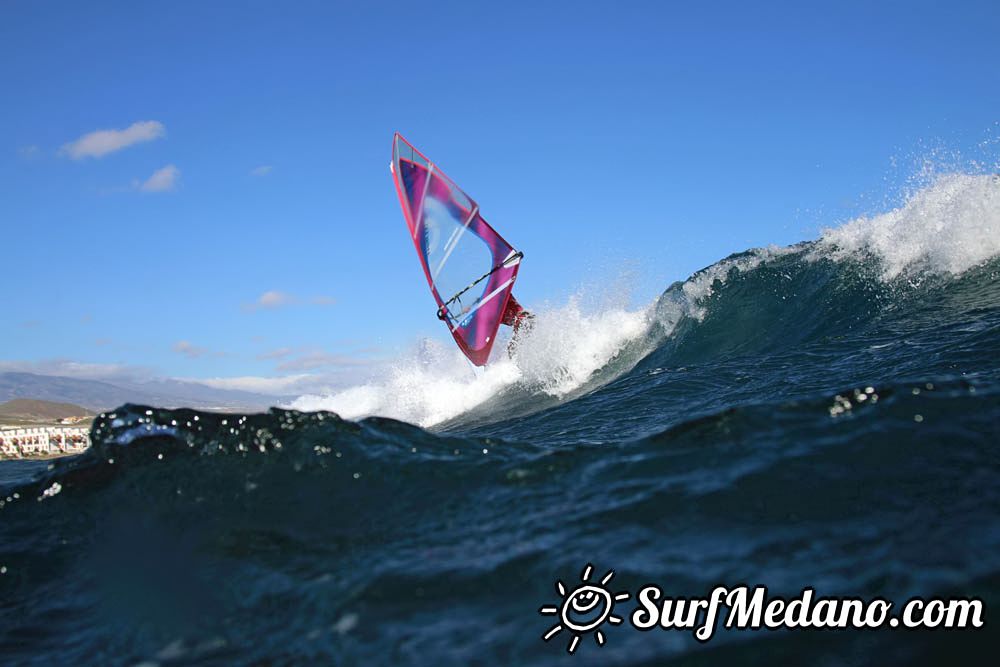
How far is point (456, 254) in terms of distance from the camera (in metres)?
14.7

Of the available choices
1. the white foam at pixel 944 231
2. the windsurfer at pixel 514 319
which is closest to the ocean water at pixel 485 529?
the white foam at pixel 944 231

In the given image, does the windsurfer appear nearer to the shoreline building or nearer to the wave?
the wave

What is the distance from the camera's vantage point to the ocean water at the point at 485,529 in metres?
2.03

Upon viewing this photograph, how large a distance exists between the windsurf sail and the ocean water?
9.62 m

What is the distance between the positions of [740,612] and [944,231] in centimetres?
864

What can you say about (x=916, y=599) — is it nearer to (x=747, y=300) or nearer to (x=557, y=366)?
(x=747, y=300)

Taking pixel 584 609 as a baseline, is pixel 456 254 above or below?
above

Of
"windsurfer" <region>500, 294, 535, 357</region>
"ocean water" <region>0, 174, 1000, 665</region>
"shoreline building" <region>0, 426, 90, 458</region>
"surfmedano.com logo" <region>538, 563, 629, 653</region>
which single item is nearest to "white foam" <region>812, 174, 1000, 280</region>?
"ocean water" <region>0, 174, 1000, 665</region>

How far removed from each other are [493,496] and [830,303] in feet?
23.9

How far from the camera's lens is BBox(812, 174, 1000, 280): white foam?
8.15 meters

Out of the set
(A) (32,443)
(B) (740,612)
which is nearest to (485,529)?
(B) (740,612)

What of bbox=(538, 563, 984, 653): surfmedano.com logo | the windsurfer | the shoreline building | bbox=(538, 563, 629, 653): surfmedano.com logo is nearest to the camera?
bbox=(538, 563, 984, 653): surfmedano.com logo

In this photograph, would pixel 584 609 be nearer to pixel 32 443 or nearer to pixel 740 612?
pixel 740 612

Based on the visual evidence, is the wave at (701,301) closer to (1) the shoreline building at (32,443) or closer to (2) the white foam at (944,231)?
(2) the white foam at (944,231)
